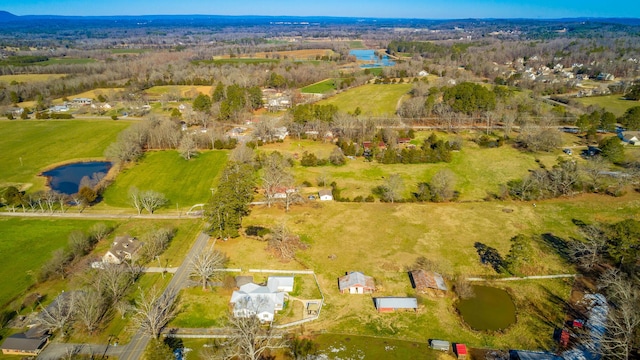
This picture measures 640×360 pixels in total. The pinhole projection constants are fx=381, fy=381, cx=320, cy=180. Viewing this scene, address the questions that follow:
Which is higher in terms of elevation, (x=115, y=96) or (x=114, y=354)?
(x=115, y=96)

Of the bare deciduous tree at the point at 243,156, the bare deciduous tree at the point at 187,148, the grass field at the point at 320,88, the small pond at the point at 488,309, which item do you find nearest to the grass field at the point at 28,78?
the grass field at the point at 320,88

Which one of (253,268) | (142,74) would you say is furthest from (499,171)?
(142,74)

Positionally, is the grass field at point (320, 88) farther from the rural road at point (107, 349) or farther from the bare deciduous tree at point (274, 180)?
the rural road at point (107, 349)

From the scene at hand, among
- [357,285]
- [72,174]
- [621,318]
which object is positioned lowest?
[357,285]

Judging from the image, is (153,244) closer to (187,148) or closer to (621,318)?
(187,148)

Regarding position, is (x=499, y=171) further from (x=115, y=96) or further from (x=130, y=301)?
(x=115, y=96)

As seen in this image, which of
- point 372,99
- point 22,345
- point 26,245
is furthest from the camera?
point 372,99

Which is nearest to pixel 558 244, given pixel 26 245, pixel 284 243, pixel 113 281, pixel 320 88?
pixel 284 243
